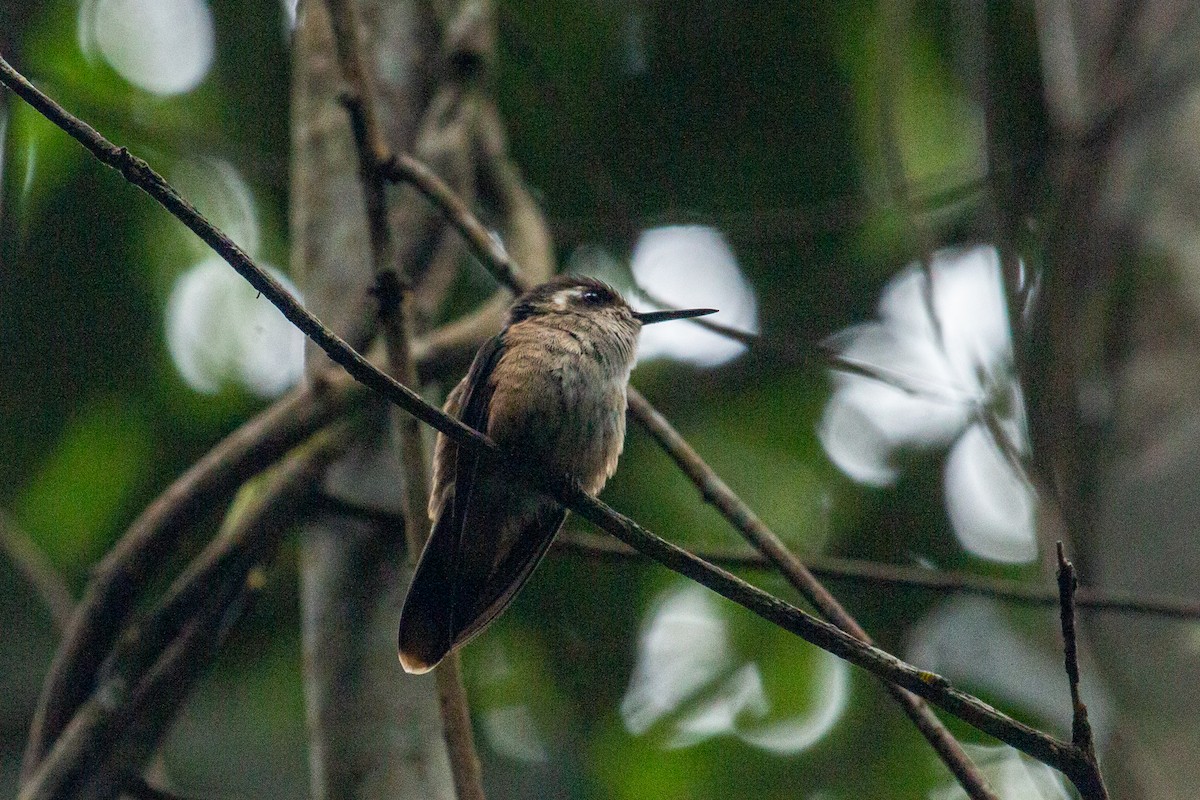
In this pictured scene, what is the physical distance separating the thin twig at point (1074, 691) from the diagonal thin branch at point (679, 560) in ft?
0.05

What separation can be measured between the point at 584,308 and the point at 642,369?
2214mm

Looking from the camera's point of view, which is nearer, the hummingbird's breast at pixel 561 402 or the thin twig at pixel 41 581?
the hummingbird's breast at pixel 561 402

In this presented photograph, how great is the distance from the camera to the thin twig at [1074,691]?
6.36 ft

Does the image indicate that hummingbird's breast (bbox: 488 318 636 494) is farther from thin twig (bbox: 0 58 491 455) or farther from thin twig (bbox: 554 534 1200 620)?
thin twig (bbox: 0 58 491 455)

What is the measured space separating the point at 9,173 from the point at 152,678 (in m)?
1.67

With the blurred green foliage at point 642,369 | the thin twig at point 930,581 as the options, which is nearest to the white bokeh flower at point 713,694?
the blurred green foliage at point 642,369

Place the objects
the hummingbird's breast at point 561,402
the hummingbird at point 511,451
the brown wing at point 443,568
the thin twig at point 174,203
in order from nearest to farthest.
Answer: the thin twig at point 174,203 < the brown wing at point 443,568 < the hummingbird at point 511,451 < the hummingbird's breast at point 561,402

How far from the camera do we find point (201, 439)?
551 centimetres

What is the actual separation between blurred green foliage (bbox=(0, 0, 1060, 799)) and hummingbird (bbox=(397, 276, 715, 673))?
6.61 ft

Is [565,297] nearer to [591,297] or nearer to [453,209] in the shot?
[591,297]

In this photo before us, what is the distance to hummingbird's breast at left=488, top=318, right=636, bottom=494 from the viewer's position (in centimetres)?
325

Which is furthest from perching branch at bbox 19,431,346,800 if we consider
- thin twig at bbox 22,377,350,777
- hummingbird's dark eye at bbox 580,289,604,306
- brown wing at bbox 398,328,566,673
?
hummingbird's dark eye at bbox 580,289,604,306

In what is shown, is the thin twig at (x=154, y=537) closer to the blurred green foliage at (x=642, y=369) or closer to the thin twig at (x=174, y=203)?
the thin twig at (x=174, y=203)

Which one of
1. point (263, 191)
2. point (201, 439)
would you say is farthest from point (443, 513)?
point (263, 191)
